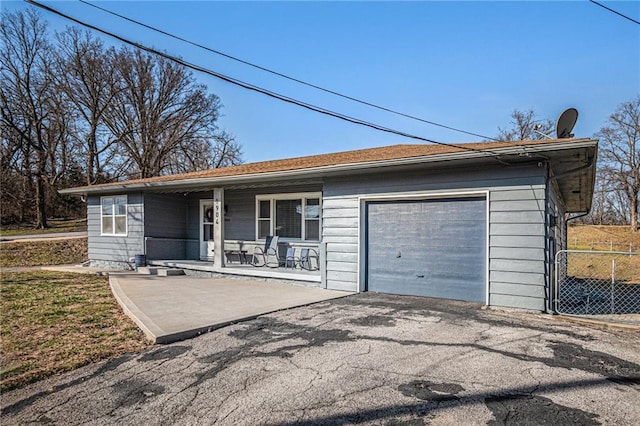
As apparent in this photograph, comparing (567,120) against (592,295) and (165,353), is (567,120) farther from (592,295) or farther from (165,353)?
(165,353)

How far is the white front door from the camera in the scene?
13242mm

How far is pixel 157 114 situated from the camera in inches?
1108

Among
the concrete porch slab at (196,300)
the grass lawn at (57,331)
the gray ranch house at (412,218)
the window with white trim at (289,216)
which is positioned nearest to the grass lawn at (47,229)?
the gray ranch house at (412,218)

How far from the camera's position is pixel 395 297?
302 inches

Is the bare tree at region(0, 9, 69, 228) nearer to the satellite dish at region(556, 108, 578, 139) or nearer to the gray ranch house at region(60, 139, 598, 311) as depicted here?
the gray ranch house at region(60, 139, 598, 311)

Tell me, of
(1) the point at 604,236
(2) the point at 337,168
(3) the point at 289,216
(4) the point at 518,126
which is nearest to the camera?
(2) the point at 337,168

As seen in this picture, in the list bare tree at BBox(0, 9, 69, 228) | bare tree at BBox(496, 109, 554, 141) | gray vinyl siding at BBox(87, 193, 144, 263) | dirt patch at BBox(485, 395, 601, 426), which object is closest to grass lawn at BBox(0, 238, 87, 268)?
gray vinyl siding at BBox(87, 193, 144, 263)

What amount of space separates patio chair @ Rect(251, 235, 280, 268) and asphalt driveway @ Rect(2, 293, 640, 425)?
5371mm

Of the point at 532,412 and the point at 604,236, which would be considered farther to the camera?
the point at 604,236

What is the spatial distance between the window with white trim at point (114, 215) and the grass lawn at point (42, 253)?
4545mm

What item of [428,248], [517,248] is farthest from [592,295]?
[428,248]

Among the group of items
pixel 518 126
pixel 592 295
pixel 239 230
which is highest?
pixel 518 126

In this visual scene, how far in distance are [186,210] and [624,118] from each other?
1465 inches

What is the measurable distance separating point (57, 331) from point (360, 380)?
431cm
